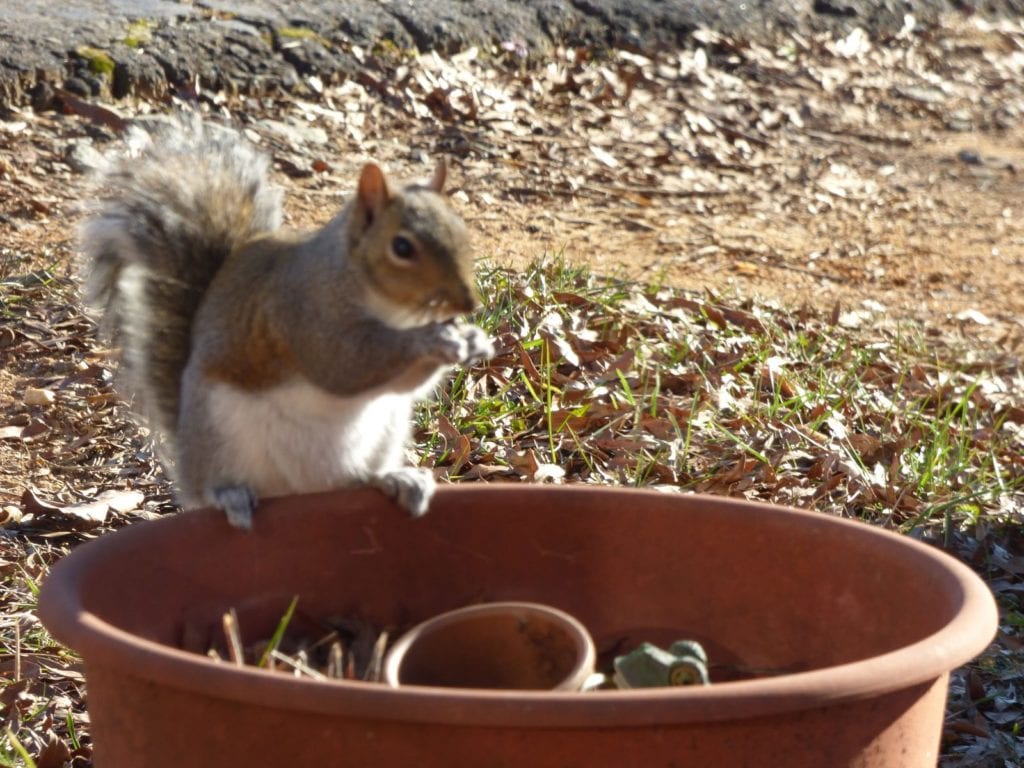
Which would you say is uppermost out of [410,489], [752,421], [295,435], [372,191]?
[372,191]

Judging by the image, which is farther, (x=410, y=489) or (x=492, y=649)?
(x=410, y=489)

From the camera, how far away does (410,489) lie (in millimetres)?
1938

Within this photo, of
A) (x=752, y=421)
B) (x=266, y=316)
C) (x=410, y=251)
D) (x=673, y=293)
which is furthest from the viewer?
(x=673, y=293)

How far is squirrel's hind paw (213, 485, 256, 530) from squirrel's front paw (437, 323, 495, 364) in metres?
0.32

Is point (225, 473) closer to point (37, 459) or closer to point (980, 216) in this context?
point (37, 459)

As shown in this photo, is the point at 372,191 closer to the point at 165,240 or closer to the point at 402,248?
the point at 402,248

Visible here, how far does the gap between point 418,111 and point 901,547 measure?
160 inches

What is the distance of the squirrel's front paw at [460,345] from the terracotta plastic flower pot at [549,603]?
179mm

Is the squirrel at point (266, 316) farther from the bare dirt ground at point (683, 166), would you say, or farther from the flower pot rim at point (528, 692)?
the bare dirt ground at point (683, 166)

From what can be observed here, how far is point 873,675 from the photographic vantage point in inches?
52.6

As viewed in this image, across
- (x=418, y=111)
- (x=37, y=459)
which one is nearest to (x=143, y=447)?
(x=37, y=459)

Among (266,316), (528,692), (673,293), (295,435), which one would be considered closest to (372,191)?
(266,316)

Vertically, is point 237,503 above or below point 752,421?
above

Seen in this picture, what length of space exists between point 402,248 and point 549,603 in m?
0.52
